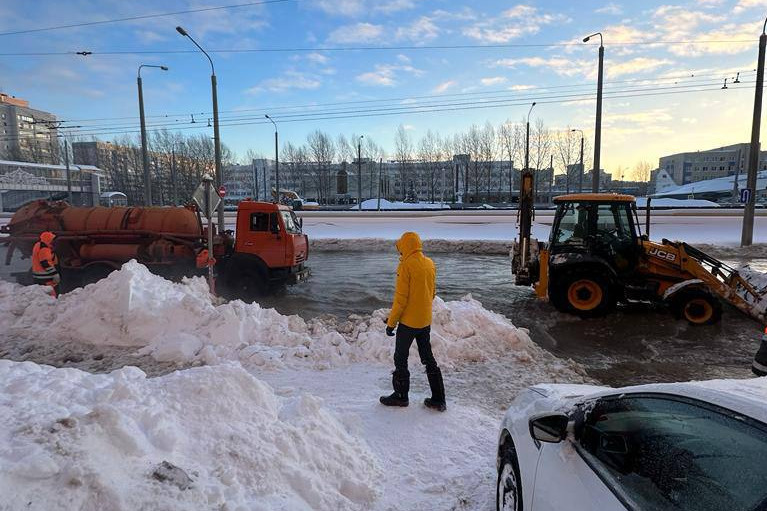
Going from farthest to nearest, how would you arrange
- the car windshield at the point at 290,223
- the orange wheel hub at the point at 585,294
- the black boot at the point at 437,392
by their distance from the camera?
1. the car windshield at the point at 290,223
2. the orange wheel hub at the point at 585,294
3. the black boot at the point at 437,392

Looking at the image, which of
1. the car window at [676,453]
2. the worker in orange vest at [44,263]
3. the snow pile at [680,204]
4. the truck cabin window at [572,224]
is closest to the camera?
the car window at [676,453]

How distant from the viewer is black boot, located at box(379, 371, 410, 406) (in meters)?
4.73

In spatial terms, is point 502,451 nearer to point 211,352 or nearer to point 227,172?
point 211,352

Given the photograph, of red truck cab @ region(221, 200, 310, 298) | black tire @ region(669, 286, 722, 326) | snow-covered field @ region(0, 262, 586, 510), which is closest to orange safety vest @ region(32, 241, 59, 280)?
red truck cab @ region(221, 200, 310, 298)

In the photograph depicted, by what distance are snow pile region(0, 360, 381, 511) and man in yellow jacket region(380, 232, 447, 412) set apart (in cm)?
89

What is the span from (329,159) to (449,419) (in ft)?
245

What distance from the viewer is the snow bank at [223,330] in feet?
21.4

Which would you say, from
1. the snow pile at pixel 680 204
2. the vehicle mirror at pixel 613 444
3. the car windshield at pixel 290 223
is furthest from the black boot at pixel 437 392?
the snow pile at pixel 680 204

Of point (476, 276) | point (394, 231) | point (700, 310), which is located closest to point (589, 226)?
point (700, 310)

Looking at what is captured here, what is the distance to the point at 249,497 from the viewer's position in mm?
2830

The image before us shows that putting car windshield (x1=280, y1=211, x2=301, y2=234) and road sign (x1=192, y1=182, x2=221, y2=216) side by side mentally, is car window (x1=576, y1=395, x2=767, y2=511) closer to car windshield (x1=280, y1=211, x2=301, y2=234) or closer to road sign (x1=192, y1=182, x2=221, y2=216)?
road sign (x1=192, y1=182, x2=221, y2=216)

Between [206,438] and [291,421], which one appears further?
[291,421]

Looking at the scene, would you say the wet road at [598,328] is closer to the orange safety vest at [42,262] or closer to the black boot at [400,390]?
the black boot at [400,390]

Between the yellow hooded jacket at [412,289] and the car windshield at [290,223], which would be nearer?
the yellow hooded jacket at [412,289]
